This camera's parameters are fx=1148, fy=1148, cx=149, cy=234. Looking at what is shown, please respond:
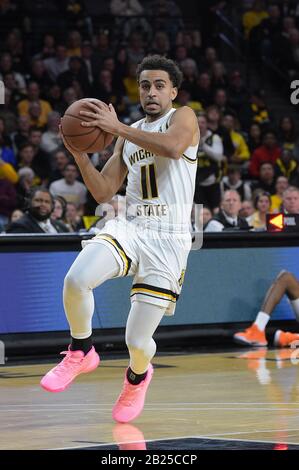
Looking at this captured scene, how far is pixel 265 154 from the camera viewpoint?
18.6 metres

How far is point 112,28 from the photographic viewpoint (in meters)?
20.8

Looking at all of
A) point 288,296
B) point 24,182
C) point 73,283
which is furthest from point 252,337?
point 73,283

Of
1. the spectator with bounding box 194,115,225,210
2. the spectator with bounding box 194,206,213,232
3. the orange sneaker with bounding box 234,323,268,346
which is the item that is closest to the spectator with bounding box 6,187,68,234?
the spectator with bounding box 194,206,213,232

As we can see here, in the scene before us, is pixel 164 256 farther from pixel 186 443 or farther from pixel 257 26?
pixel 257 26

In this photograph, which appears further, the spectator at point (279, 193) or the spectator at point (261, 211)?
the spectator at point (279, 193)

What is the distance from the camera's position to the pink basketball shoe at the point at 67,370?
23.9ft

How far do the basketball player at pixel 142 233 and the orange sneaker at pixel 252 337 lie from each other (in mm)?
5041

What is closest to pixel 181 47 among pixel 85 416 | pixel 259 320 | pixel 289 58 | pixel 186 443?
pixel 289 58

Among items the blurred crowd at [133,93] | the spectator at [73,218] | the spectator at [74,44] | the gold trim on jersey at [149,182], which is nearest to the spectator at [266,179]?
the blurred crowd at [133,93]

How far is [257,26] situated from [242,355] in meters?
11.2

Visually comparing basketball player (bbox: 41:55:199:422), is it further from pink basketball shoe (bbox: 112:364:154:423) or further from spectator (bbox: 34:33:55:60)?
spectator (bbox: 34:33:55:60)

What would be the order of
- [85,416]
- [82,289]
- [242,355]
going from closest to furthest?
[82,289] → [85,416] → [242,355]

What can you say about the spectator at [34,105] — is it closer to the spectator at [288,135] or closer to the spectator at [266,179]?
the spectator at [266,179]

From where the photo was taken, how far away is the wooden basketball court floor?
6.75 metres
